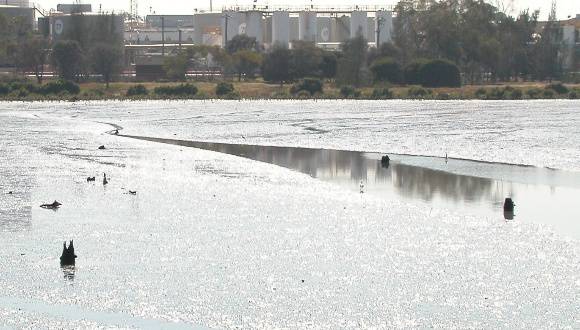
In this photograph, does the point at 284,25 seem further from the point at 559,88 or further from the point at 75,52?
the point at 559,88

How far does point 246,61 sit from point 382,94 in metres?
32.1

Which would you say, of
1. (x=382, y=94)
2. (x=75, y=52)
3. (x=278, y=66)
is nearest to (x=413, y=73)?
(x=382, y=94)

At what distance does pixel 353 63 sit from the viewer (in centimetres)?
14362

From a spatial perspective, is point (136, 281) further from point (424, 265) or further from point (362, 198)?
point (362, 198)

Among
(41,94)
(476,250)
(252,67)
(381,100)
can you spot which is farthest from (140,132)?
(252,67)

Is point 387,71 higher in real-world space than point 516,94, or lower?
higher

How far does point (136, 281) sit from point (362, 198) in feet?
45.7

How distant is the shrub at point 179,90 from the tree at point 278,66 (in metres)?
15.8

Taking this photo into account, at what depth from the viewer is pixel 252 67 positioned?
528 feet

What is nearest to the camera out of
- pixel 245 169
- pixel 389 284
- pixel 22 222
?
pixel 389 284

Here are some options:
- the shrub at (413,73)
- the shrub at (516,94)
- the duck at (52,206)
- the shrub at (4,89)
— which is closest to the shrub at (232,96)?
the shrub at (413,73)

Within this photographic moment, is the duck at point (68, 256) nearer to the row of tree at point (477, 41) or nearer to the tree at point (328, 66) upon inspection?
the tree at point (328, 66)

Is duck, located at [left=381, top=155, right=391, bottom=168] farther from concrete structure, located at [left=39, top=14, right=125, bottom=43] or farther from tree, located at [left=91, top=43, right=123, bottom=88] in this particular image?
concrete structure, located at [left=39, top=14, right=125, bottom=43]

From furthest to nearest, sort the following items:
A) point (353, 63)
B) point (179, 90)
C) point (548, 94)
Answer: point (353, 63), point (179, 90), point (548, 94)
